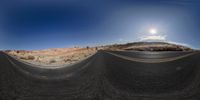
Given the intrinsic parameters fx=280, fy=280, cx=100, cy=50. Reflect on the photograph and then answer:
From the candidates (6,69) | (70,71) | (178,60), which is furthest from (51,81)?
(178,60)

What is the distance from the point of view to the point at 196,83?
5.26 meters

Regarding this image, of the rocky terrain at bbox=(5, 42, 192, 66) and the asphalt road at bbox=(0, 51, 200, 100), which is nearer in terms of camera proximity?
the asphalt road at bbox=(0, 51, 200, 100)

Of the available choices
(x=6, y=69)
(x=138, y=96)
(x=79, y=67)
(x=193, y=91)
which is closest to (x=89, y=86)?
(x=79, y=67)

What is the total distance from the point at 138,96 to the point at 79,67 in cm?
121

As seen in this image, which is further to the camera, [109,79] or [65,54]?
[65,54]

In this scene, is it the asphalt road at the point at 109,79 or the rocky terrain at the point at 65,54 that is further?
the rocky terrain at the point at 65,54

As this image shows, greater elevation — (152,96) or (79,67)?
(79,67)

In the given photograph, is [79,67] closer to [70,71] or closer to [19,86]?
[70,71]

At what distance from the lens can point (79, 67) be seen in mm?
5117

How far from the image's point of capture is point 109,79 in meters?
5.14

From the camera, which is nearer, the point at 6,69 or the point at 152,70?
the point at 6,69

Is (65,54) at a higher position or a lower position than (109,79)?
higher

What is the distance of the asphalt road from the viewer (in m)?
4.95

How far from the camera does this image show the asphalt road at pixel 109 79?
16.2 feet
